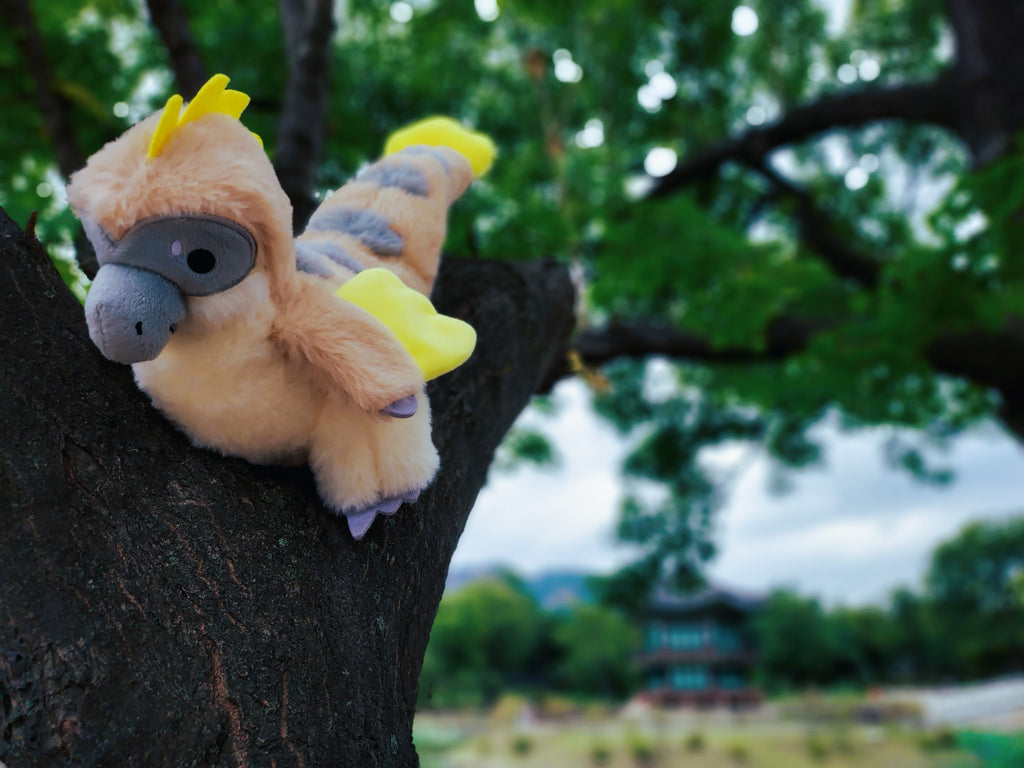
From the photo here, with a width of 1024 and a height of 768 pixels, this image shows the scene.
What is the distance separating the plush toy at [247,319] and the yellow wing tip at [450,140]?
49cm

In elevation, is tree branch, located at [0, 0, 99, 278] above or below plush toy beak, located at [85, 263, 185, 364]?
above

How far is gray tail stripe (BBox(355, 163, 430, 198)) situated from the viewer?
122 cm

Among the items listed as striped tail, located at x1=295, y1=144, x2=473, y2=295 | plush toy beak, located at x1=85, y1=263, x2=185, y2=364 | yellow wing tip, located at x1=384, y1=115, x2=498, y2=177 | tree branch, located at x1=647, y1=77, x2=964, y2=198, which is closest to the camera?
plush toy beak, located at x1=85, y1=263, x2=185, y2=364

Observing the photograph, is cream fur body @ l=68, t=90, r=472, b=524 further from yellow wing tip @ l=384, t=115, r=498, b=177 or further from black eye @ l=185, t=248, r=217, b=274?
yellow wing tip @ l=384, t=115, r=498, b=177

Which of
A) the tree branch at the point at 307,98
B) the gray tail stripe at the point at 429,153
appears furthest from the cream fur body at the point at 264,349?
the tree branch at the point at 307,98

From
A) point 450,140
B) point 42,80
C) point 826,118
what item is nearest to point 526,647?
point 826,118

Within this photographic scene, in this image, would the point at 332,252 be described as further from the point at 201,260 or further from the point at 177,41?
the point at 177,41

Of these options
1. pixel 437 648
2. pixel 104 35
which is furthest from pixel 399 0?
pixel 437 648

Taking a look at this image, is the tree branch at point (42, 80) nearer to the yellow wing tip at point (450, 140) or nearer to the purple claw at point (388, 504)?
the yellow wing tip at point (450, 140)

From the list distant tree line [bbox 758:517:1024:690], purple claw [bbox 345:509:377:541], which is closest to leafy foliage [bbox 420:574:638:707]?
distant tree line [bbox 758:517:1024:690]

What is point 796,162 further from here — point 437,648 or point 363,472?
point 437,648

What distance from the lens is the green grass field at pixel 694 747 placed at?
383 inches

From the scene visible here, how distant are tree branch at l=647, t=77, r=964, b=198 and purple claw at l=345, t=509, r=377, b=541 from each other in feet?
17.7

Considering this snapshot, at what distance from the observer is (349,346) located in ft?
2.71
